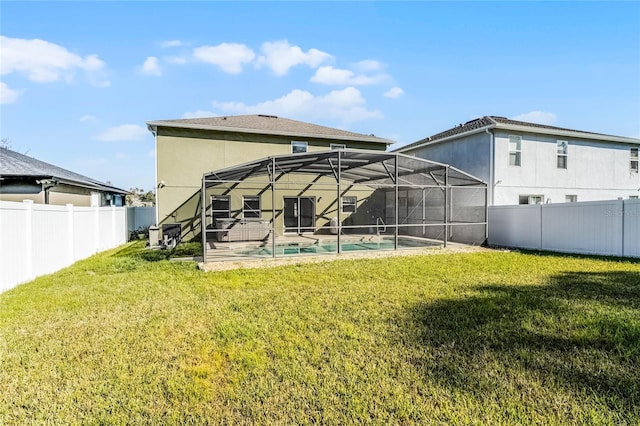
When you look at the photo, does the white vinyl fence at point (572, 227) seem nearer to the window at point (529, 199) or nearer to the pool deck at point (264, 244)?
the window at point (529, 199)

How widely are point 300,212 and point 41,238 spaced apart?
10426 mm

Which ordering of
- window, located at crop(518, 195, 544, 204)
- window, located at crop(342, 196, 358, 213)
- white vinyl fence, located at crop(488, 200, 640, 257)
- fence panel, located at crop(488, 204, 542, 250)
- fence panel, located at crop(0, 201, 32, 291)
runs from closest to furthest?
1. fence panel, located at crop(0, 201, 32, 291)
2. white vinyl fence, located at crop(488, 200, 640, 257)
3. fence panel, located at crop(488, 204, 542, 250)
4. window, located at crop(518, 195, 544, 204)
5. window, located at crop(342, 196, 358, 213)

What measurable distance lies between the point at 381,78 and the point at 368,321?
1395 cm

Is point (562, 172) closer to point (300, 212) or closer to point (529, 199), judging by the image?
point (529, 199)

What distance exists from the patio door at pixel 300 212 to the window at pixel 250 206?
1395mm

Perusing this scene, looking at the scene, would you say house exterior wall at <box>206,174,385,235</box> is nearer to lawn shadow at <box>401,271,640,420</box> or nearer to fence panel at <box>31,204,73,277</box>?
fence panel at <box>31,204,73,277</box>

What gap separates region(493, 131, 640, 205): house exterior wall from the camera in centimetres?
1346

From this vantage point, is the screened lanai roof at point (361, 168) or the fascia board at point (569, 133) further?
the fascia board at point (569, 133)

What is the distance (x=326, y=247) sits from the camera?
38.5ft

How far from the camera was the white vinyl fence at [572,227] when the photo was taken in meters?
9.48

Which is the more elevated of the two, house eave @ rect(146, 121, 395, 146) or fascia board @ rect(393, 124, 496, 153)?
house eave @ rect(146, 121, 395, 146)

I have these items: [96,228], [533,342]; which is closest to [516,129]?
[533,342]

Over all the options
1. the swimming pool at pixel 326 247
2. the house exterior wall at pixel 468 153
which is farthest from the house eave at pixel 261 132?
the swimming pool at pixel 326 247

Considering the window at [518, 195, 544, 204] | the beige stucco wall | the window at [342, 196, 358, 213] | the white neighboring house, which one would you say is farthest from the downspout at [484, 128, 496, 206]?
the beige stucco wall
